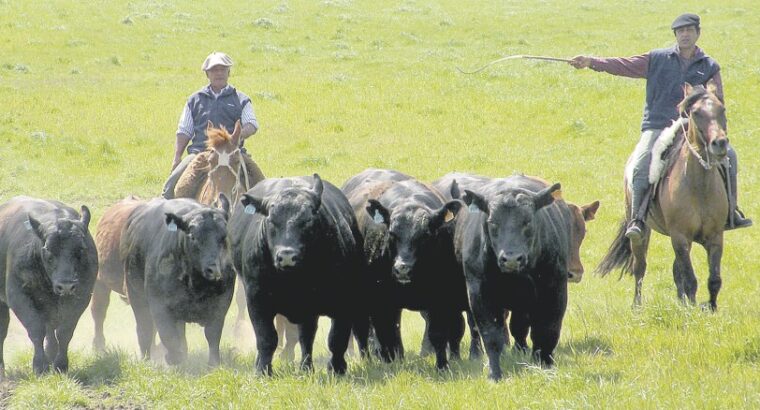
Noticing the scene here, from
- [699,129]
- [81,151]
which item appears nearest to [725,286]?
[699,129]

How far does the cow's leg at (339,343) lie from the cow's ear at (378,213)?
33.5 inches

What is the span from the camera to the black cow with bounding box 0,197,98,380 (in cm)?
885

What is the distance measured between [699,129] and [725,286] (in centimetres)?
355

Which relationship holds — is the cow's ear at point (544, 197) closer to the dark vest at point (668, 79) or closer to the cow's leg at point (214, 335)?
the cow's leg at point (214, 335)

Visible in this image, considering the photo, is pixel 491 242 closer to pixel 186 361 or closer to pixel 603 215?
pixel 186 361

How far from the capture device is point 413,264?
27.6 feet

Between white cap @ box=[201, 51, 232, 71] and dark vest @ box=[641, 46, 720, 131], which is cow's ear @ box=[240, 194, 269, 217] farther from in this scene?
dark vest @ box=[641, 46, 720, 131]

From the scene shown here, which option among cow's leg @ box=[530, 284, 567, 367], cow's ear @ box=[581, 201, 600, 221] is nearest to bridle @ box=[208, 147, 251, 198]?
cow's ear @ box=[581, 201, 600, 221]

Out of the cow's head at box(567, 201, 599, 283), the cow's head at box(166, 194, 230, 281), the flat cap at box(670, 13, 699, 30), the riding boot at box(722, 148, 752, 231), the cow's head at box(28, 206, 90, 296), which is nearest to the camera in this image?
the cow's head at box(28, 206, 90, 296)

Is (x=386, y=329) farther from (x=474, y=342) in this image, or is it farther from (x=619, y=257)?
(x=619, y=257)

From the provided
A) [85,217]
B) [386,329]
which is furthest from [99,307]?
[386,329]

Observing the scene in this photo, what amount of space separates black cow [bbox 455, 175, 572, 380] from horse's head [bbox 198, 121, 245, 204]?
3431 mm

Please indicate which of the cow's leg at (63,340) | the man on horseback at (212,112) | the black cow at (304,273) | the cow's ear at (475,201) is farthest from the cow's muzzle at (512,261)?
the man on horseback at (212,112)

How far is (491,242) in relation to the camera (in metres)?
7.88
